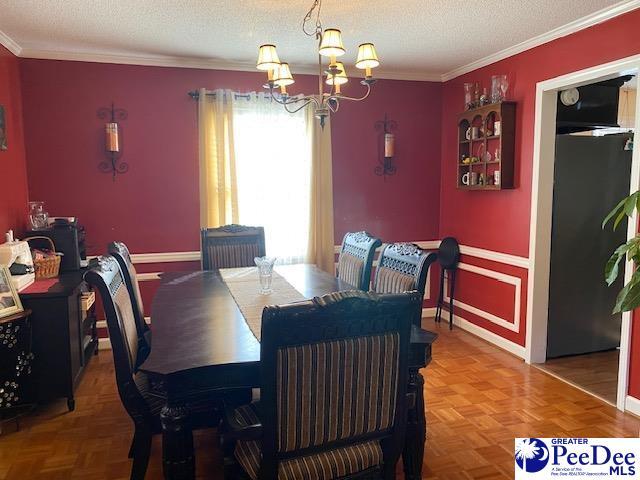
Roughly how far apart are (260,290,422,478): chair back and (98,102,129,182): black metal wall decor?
3.11m

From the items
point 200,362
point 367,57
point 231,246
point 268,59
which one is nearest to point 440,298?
point 231,246

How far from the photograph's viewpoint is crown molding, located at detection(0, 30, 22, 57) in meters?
3.36

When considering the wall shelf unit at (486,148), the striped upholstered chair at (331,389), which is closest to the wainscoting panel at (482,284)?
the wall shelf unit at (486,148)

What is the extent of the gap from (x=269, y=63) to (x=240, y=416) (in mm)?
1633

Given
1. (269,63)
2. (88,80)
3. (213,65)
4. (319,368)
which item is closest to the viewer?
(319,368)

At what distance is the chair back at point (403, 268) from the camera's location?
2328 mm

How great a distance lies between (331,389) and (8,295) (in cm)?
211

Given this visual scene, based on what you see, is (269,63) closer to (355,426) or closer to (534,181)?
(355,426)

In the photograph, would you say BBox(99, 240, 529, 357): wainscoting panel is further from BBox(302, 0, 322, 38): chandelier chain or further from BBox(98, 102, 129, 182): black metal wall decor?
BBox(302, 0, 322, 38): chandelier chain

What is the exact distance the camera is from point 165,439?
5.49ft

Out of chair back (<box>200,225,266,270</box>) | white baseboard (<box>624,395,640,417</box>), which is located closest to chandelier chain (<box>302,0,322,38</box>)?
chair back (<box>200,225,266,270</box>)

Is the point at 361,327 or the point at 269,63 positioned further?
the point at 269,63

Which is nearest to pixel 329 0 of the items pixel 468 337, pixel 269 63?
pixel 269 63

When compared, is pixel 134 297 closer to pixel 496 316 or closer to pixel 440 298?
pixel 496 316
